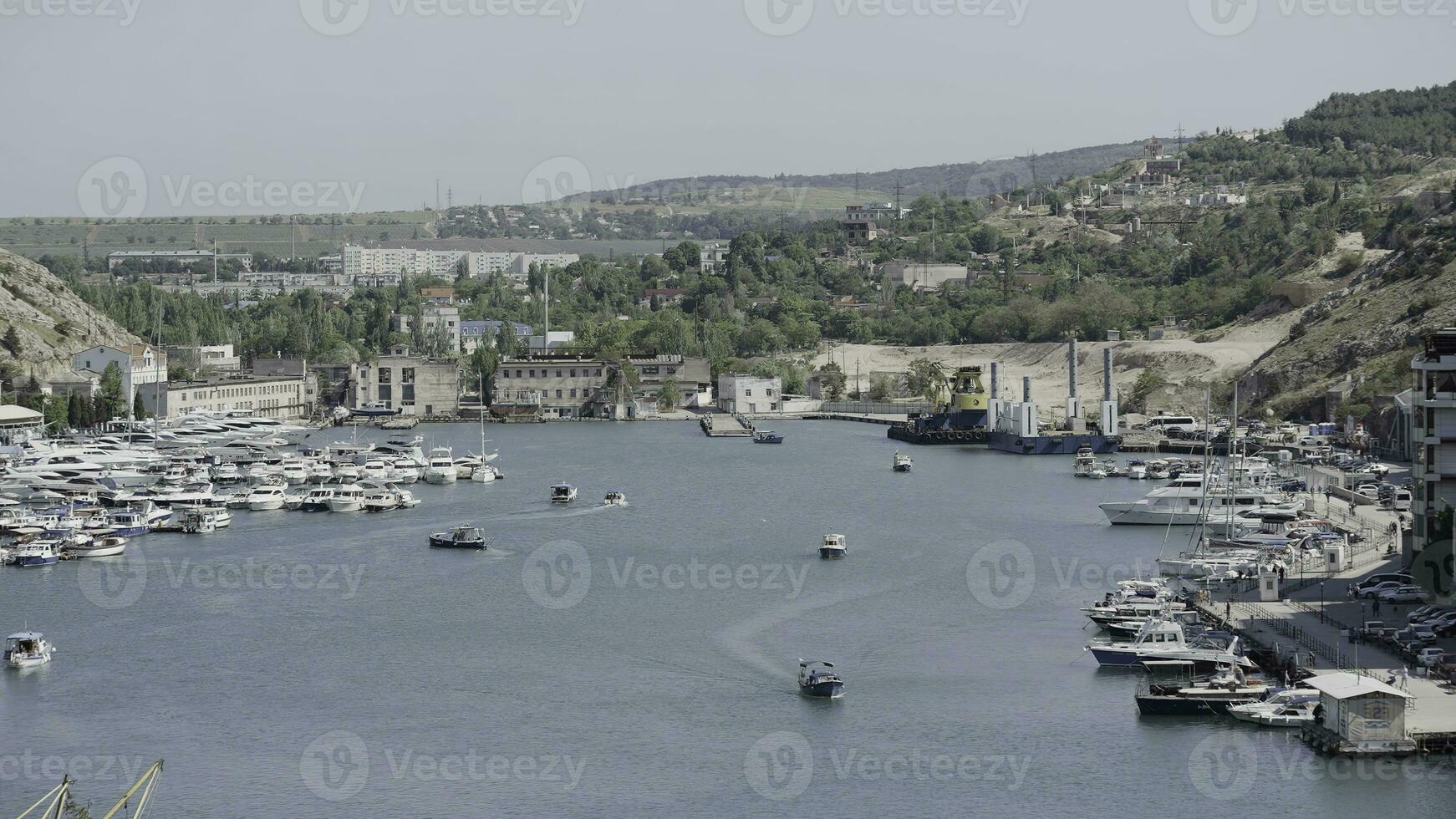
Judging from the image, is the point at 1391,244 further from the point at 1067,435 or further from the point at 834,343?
the point at 834,343

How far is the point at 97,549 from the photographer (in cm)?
2355

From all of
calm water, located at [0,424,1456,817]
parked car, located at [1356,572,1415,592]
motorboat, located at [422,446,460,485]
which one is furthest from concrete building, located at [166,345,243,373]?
parked car, located at [1356,572,1415,592]

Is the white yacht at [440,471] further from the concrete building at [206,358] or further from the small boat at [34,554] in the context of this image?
the concrete building at [206,358]

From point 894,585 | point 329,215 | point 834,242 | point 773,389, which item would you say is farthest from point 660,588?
point 329,215

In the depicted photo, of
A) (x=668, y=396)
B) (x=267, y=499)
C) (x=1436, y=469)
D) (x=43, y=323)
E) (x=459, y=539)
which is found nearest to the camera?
(x=1436, y=469)

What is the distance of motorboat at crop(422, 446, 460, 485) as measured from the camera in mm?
32406

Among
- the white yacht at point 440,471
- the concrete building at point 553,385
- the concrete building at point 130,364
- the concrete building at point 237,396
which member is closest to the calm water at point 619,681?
the white yacht at point 440,471

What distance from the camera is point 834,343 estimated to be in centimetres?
6238

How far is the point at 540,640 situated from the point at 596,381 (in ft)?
109

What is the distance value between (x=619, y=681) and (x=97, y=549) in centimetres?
1026

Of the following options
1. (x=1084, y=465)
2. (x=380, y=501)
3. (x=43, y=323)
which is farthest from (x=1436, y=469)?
(x=43, y=323)

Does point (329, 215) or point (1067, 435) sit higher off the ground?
point (329, 215)

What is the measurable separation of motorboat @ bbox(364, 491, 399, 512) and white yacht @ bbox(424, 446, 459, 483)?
349 centimetres

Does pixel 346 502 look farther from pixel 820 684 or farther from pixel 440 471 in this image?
pixel 820 684
